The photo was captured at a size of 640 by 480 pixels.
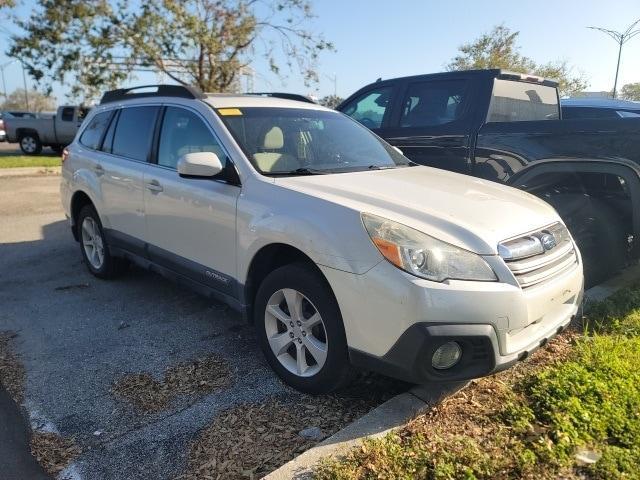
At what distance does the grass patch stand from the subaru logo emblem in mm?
717

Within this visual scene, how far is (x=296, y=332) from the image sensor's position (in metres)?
3.14

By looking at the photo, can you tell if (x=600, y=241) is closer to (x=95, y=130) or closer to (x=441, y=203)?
(x=441, y=203)

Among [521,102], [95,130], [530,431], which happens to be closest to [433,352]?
[530,431]

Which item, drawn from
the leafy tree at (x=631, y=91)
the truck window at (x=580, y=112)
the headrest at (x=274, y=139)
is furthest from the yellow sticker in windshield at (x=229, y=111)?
the leafy tree at (x=631, y=91)

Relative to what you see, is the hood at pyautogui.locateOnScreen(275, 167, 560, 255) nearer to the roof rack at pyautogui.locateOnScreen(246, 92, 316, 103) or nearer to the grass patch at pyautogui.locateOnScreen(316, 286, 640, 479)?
the grass patch at pyautogui.locateOnScreen(316, 286, 640, 479)

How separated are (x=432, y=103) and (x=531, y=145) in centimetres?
133

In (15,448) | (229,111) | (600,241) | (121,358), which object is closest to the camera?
(15,448)

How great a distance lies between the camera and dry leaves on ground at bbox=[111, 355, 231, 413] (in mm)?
3168

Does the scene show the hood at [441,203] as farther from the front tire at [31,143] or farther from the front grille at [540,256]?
the front tire at [31,143]

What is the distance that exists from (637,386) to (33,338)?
413 centimetres

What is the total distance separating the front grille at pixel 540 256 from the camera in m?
2.72

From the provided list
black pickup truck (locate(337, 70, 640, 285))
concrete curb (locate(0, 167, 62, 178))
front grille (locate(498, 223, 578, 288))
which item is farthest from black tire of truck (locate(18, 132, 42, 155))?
front grille (locate(498, 223, 578, 288))

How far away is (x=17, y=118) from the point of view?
805 inches

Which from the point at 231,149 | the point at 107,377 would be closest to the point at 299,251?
the point at 231,149
